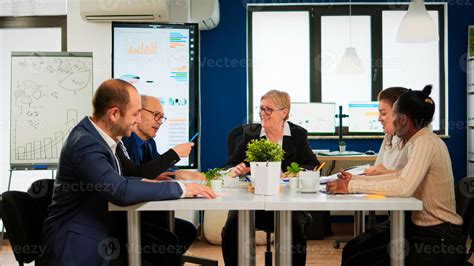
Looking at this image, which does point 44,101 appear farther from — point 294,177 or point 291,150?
point 294,177

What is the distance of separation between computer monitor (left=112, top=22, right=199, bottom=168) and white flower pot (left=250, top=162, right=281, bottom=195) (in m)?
2.23

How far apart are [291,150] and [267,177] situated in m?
1.22

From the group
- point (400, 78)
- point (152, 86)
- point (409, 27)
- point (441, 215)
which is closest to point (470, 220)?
point (441, 215)

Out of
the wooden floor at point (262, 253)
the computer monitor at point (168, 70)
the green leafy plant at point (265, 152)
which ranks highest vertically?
the computer monitor at point (168, 70)

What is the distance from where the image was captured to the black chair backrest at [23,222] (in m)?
2.31

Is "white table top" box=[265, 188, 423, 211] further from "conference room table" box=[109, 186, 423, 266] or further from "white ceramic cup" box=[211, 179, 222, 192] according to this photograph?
"white ceramic cup" box=[211, 179, 222, 192]

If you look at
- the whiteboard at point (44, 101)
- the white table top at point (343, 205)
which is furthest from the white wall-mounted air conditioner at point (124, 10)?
the white table top at point (343, 205)

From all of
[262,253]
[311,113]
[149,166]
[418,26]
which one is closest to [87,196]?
[149,166]

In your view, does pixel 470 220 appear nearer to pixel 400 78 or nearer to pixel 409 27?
pixel 409 27

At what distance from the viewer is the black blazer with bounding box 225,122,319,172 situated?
3637mm

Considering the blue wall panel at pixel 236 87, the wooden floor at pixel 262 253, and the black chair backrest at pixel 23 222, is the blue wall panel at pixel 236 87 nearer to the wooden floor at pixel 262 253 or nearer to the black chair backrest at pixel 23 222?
the wooden floor at pixel 262 253

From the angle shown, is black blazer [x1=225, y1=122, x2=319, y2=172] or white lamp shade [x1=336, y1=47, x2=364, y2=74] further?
white lamp shade [x1=336, y1=47, x2=364, y2=74]

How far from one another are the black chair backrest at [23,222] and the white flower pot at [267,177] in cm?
97

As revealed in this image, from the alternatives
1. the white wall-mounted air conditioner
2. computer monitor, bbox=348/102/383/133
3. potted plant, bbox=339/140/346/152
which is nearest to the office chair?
the white wall-mounted air conditioner
